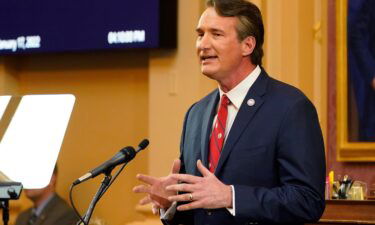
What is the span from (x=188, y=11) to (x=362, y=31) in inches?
49.6

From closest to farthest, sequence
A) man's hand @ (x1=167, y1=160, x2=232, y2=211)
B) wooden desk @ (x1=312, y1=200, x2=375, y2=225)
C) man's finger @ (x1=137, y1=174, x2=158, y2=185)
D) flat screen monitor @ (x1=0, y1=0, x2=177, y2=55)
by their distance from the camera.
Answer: man's hand @ (x1=167, y1=160, x2=232, y2=211)
man's finger @ (x1=137, y1=174, x2=158, y2=185)
wooden desk @ (x1=312, y1=200, x2=375, y2=225)
flat screen monitor @ (x1=0, y1=0, x2=177, y2=55)

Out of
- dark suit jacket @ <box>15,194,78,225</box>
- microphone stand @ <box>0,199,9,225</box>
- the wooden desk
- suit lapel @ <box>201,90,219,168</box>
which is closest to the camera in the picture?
microphone stand @ <box>0,199,9,225</box>

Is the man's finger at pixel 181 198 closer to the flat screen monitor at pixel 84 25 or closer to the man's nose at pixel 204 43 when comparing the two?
the man's nose at pixel 204 43

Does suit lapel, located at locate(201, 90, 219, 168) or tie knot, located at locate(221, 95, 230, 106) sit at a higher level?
tie knot, located at locate(221, 95, 230, 106)

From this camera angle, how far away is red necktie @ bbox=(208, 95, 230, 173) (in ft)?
8.83

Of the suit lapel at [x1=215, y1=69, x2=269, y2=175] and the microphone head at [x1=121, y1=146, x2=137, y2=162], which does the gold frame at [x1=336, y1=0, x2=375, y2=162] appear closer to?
the suit lapel at [x1=215, y1=69, x2=269, y2=175]

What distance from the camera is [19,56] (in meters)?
6.30

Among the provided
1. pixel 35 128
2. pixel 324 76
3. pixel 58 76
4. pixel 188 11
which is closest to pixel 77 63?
pixel 58 76

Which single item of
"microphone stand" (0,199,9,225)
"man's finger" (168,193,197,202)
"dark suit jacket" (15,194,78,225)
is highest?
"man's finger" (168,193,197,202)

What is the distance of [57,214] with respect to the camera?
4.94 meters

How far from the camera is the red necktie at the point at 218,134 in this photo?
269cm

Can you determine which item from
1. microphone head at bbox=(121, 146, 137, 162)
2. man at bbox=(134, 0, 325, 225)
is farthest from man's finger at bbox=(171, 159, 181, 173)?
microphone head at bbox=(121, 146, 137, 162)

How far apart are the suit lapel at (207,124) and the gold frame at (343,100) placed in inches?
81.2

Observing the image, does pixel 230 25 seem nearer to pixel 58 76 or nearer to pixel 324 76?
pixel 324 76
